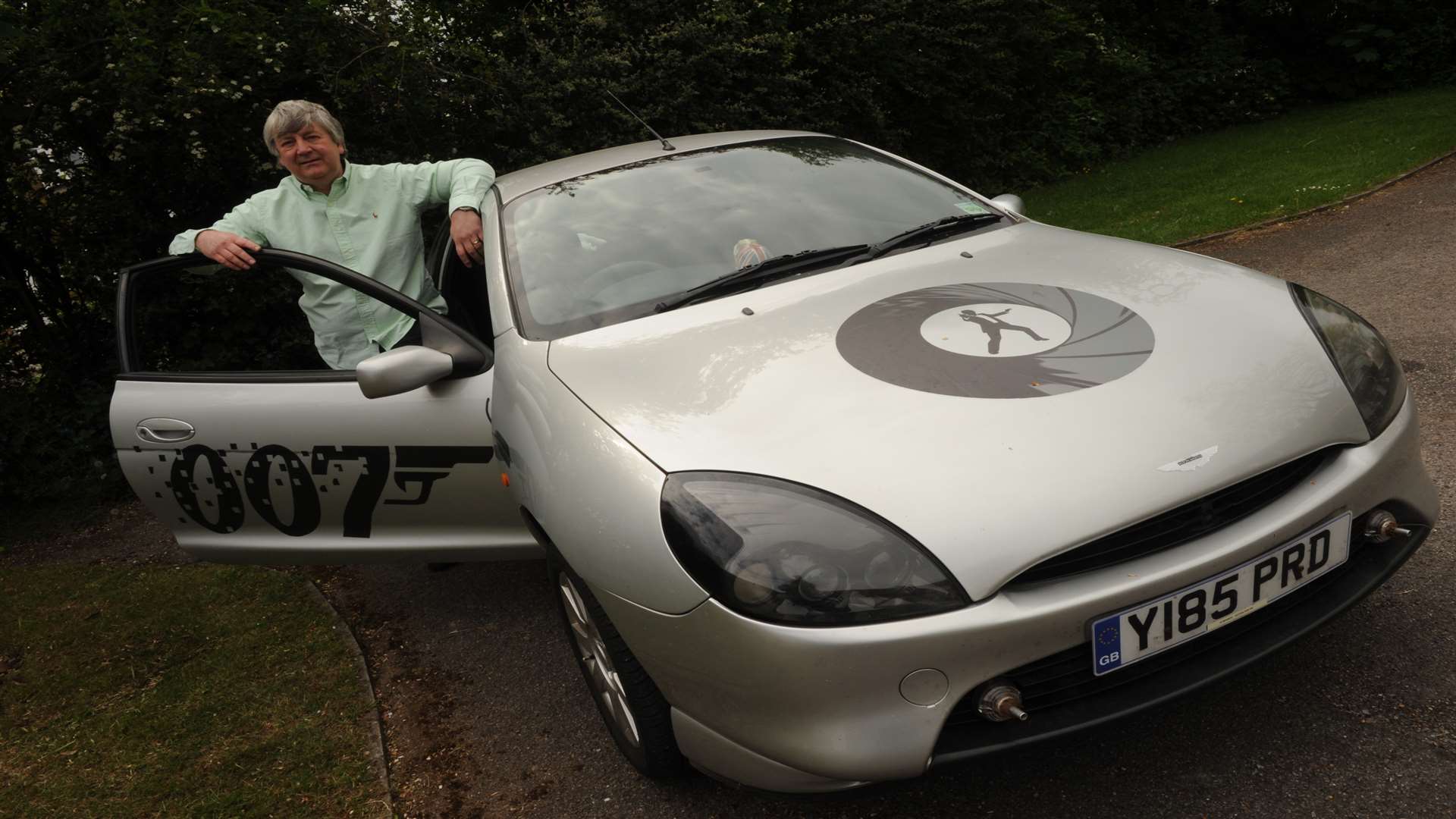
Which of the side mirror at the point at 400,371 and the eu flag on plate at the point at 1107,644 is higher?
the side mirror at the point at 400,371

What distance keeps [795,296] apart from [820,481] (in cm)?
87

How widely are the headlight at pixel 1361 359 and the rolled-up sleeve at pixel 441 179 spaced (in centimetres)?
244

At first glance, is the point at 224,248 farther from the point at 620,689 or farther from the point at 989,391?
the point at 989,391

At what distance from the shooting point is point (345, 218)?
11.1 feet

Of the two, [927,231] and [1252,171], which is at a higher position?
[927,231]

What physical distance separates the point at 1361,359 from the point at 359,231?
9.51 feet

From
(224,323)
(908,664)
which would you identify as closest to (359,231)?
(908,664)

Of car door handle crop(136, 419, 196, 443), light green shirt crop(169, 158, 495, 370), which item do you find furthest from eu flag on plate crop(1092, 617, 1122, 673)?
car door handle crop(136, 419, 196, 443)

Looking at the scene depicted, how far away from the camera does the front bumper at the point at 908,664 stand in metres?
1.65

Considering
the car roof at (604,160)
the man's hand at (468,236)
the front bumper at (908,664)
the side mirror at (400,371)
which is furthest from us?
the car roof at (604,160)

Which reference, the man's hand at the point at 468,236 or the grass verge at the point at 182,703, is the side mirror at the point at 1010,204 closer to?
the man's hand at the point at 468,236

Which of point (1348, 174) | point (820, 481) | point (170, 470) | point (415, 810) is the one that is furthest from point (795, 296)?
point (1348, 174)

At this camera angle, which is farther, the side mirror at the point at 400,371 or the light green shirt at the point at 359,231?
the light green shirt at the point at 359,231

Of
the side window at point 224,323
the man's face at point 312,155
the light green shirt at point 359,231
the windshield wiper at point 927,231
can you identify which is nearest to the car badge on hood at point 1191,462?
the windshield wiper at point 927,231
